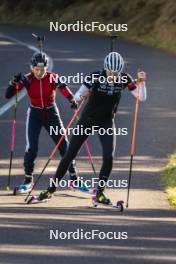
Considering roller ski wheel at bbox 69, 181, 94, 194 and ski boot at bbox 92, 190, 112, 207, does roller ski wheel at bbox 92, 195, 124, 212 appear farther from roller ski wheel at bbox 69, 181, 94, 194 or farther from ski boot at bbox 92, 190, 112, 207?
roller ski wheel at bbox 69, 181, 94, 194

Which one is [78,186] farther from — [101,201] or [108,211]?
[108,211]

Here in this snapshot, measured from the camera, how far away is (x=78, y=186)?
13.2 meters

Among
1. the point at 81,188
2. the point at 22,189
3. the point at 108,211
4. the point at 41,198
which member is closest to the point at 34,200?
the point at 41,198

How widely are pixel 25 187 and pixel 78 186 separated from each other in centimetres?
81

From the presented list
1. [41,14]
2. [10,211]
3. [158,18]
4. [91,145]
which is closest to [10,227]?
[10,211]

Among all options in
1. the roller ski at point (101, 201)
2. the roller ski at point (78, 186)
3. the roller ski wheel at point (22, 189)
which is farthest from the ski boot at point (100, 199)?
the roller ski wheel at point (22, 189)

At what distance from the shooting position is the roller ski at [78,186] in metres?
13.1

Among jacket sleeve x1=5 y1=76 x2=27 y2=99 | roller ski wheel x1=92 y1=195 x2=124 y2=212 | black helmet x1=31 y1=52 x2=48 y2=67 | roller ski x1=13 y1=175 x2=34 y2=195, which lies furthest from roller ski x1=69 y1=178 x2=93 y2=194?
black helmet x1=31 y1=52 x2=48 y2=67

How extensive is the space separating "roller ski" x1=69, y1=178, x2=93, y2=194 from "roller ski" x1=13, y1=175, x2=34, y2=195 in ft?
1.99

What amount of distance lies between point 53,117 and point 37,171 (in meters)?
2.02

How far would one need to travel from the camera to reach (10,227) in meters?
10.5

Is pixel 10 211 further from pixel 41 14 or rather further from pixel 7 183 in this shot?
pixel 41 14

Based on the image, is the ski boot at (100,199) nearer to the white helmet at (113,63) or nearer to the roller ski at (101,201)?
the roller ski at (101,201)

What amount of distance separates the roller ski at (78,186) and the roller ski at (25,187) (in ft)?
1.99
